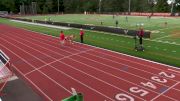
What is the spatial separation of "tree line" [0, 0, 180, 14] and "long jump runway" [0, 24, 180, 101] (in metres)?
78.8

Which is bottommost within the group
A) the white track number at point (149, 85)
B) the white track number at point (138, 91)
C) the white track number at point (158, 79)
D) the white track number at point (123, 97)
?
A: the white track number at point (123, 97)

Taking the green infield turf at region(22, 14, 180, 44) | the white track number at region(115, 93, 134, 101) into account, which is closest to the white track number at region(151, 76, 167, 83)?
the white track number at region(115, 93, 134, 101)

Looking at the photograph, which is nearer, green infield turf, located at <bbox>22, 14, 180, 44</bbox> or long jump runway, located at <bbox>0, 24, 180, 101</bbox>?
long jump runway, located at <bbox>0, 24, 180, 101</bbox>

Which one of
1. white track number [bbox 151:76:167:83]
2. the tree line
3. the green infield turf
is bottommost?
white track number [bbox 151:76:167:83]

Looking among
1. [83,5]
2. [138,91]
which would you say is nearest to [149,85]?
[138,91]

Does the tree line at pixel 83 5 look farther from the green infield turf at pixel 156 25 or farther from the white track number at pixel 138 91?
the white track number at pixel 138 91

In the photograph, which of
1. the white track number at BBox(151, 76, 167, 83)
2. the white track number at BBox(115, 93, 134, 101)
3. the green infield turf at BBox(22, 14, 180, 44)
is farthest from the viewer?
the green infield turf at BBox(22, 14, 180, 44)

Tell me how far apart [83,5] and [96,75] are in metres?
98.5

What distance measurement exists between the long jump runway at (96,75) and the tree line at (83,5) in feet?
258

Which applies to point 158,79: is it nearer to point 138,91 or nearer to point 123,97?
point 138,91

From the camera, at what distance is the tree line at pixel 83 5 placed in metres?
95.3

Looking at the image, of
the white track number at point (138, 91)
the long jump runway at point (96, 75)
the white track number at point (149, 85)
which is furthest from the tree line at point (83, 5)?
the white track number at point (138, 91)

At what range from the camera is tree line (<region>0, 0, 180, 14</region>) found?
→ 3752 inches

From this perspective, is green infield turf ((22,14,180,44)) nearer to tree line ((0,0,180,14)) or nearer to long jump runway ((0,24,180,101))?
long jump runway ((0,24,180,101))
